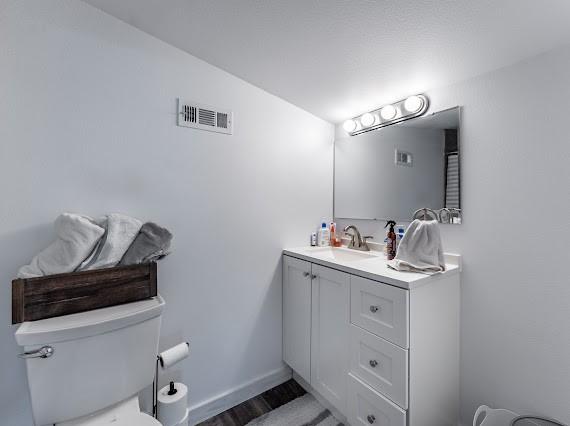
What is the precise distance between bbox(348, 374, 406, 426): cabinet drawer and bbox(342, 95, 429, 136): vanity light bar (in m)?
1.53

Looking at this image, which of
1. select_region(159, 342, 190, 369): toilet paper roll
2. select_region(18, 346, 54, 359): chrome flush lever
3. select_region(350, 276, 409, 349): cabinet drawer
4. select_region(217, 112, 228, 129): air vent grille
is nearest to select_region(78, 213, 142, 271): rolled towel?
select_region(18, 346, 54, 359): chrome flush lever

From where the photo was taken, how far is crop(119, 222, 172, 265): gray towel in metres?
1.20

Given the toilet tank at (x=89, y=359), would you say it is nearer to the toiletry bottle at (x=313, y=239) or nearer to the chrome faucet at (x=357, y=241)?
the toiletry bottle at (x=313, y=239)

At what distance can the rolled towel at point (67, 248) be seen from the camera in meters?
1.05

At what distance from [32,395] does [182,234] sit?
32.1 inches

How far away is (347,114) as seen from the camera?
1.97 meters

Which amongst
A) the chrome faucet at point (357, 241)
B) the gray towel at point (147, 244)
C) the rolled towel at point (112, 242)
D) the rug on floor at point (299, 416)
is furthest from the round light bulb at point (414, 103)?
the rug on floor at point (299, 416)

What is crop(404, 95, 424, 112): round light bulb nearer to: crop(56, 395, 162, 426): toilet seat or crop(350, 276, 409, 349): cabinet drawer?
crop(350, 276, 409, 349): cabinet drawer

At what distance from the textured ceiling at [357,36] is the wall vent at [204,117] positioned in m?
0.27

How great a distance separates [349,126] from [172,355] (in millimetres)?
1852

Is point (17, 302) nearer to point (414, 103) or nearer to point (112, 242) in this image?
point (112, 242)

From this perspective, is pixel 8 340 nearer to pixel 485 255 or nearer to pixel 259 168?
pixel 259 168

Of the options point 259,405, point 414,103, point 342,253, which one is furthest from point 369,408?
point 414,103

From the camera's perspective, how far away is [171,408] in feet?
4.09
